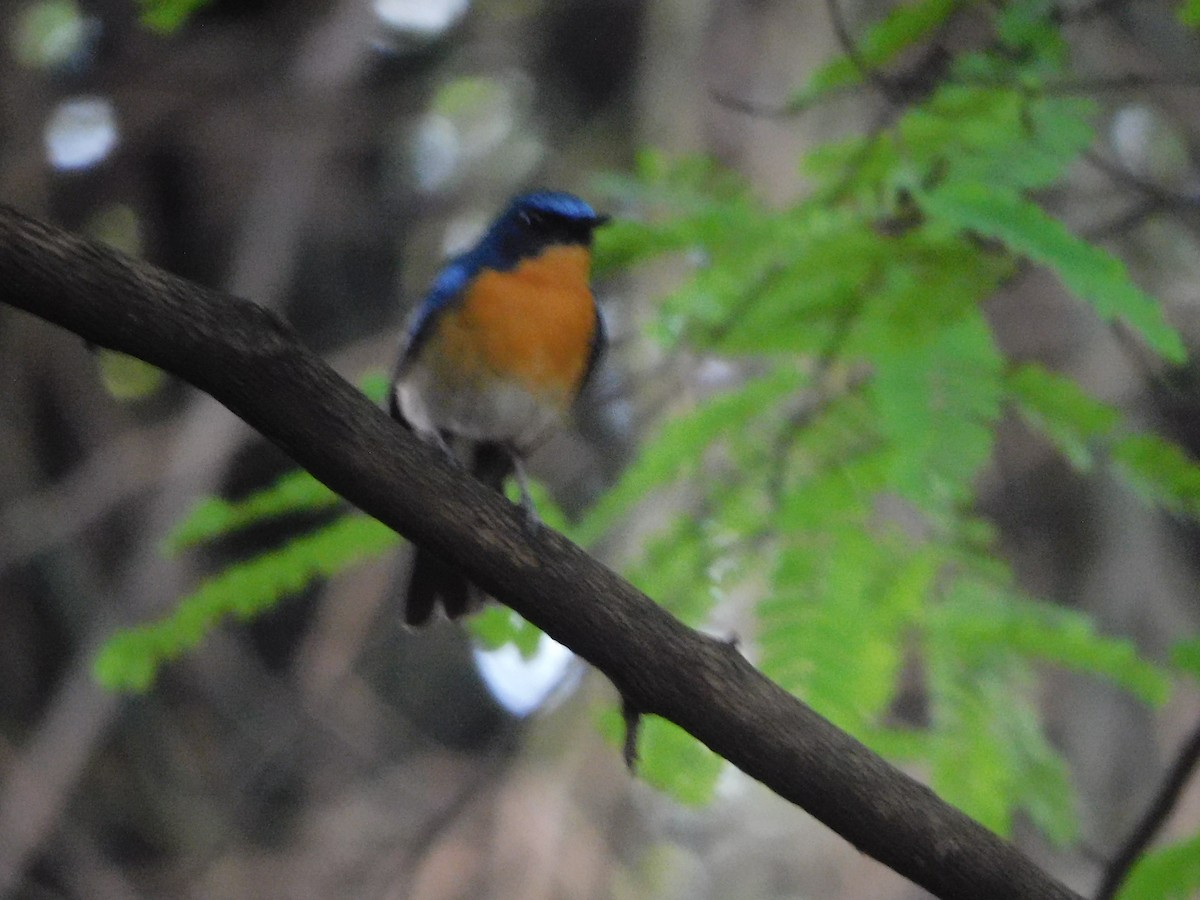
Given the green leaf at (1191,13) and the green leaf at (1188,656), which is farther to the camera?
the green leaf at (1188,656)

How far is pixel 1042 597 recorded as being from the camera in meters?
6.26

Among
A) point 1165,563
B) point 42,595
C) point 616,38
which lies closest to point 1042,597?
point 1165,563

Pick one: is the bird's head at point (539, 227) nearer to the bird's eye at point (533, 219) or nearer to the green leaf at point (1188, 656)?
the bird's eye at point (533, 219)

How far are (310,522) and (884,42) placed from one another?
396 cm

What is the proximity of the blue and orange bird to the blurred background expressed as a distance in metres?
1.43

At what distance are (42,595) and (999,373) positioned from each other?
15.9ft

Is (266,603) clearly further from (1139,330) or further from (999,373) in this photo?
(1139,330)

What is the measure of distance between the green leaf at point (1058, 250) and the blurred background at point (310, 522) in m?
2.85

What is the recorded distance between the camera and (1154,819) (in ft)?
9.99

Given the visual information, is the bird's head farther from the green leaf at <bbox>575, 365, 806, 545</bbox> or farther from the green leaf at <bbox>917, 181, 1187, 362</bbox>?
the green leaf at <bbox>917, 181, 1187, 362</bbox>

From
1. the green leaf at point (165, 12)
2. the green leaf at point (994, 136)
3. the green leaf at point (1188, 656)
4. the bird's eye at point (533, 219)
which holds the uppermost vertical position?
the green leaf at point (994, 136)

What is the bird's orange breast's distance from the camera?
3.95 metres

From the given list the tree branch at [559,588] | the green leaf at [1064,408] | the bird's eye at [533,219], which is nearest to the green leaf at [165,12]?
the tree branch at [559,588]

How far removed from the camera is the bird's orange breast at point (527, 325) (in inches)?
155
